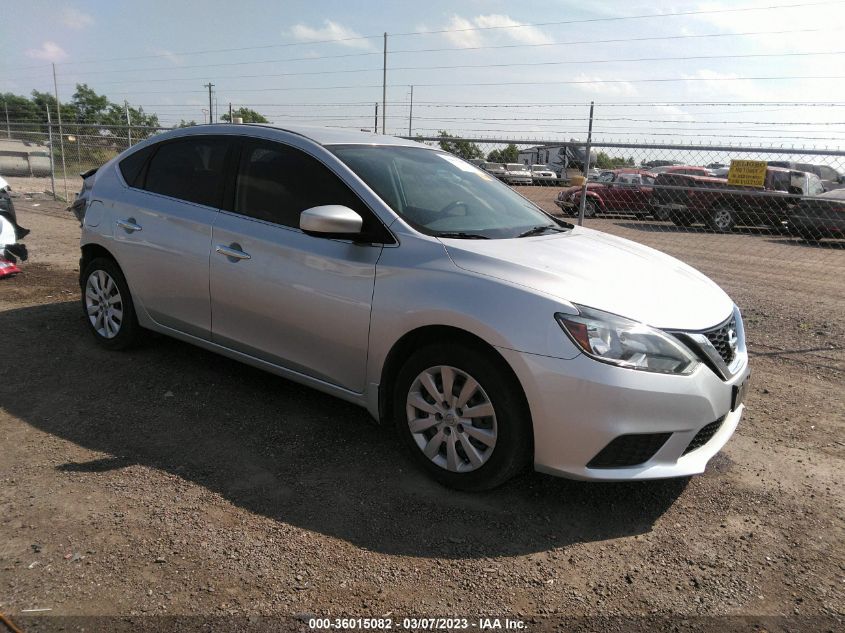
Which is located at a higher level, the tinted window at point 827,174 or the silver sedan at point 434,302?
the tinted window at point 827,174

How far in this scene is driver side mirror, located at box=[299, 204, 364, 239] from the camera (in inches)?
133

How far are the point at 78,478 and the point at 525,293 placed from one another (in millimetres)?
2348

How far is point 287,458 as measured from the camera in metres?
3.60

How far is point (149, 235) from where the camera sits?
457 cm

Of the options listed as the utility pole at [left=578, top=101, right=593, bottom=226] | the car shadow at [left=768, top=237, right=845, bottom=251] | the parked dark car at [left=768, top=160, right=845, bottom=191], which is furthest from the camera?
the parked dark car at [left=768, top=160, right=845, bottom=191]

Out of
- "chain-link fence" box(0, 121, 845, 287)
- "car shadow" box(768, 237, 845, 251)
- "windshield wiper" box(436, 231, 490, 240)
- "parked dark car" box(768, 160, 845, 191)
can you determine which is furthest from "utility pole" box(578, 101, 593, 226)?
"parked dark car" box(768, 160, 845, 191)

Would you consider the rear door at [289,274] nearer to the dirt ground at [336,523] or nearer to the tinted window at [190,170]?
the tinted window at [190,170]

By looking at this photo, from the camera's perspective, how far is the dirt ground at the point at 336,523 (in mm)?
2500

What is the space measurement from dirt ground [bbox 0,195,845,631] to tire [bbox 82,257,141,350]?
0.27 metres

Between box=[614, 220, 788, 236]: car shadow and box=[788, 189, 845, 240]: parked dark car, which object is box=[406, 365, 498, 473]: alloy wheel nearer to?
box=[614, 220, 788, 236]: car shadow

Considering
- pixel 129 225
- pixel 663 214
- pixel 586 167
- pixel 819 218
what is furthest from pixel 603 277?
pixel 819 218

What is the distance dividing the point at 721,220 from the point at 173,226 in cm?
1115

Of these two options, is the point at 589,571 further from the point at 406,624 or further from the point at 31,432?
the point at 31,432

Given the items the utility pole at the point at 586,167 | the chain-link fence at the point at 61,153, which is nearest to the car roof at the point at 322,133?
the utility pole at the point at 586,167
